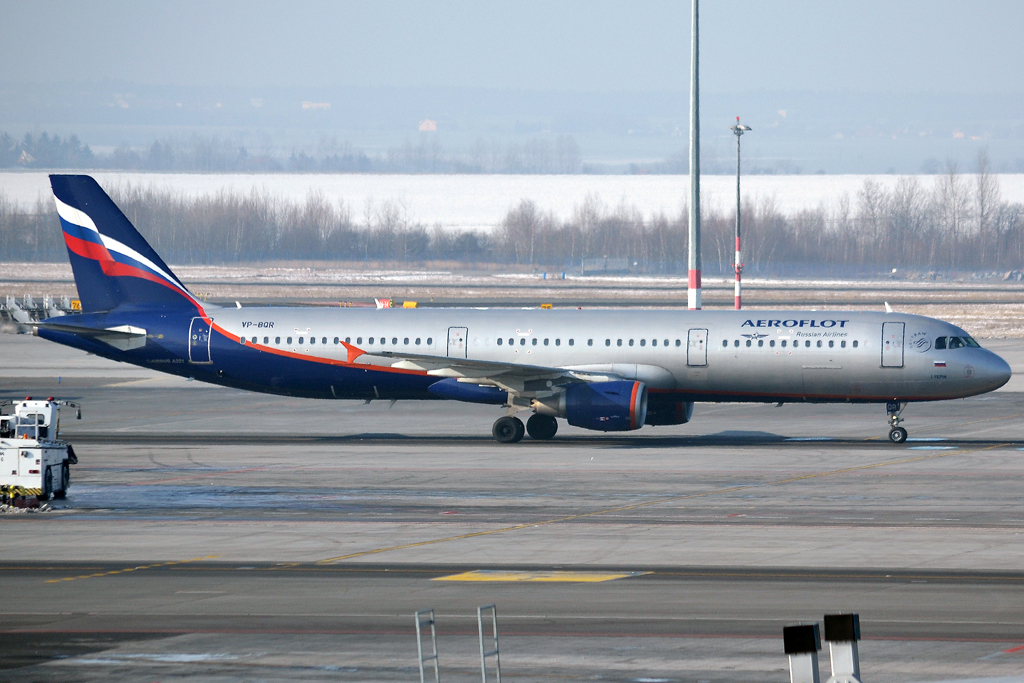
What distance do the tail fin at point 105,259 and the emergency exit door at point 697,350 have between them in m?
15.3

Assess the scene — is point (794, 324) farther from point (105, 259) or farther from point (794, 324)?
point (105, 259)

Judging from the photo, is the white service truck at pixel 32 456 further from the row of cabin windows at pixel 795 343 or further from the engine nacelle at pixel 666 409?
the row of cabin windows at pixel 795 343

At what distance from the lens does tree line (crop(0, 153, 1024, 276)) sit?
146m

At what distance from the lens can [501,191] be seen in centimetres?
18150

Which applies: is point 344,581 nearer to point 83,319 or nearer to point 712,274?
point 83,319

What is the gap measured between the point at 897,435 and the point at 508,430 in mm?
11308

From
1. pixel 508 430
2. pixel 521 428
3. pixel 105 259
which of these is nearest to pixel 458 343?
pixel 508 430

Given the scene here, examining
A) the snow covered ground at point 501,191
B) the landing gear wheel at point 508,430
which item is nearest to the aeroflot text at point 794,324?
the landing gear wheel at point 508,430

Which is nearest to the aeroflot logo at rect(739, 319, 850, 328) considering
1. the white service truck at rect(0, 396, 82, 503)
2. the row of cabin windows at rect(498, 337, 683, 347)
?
the row of cabin windows at rect(498, 337, 683, 347)

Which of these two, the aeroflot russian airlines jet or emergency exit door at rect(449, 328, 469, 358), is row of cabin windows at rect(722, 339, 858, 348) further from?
emergency exit door at rect(449, 328, 469, 358)

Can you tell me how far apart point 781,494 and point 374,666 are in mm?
14818

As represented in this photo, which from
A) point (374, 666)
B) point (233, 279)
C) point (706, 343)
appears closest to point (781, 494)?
point (706, 343)

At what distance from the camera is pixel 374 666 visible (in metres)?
14.9

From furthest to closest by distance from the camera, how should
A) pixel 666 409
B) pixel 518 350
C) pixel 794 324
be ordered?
pixel 518 350
pixel 666 409
pixel 794 324
